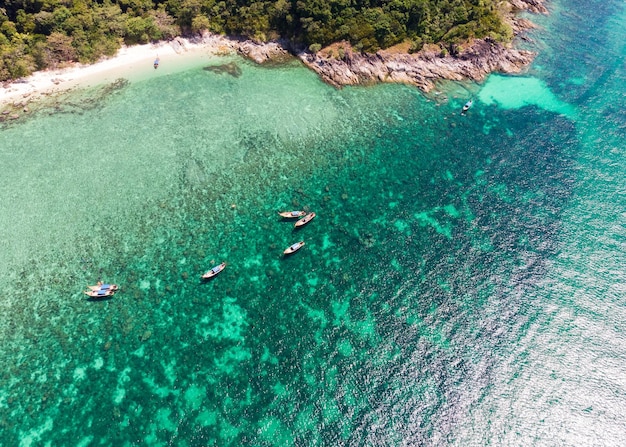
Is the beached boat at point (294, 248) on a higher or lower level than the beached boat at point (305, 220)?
lower

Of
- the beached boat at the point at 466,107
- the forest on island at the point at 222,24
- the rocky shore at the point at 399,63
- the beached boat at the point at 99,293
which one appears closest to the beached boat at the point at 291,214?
the beached boat at the point at 99,293

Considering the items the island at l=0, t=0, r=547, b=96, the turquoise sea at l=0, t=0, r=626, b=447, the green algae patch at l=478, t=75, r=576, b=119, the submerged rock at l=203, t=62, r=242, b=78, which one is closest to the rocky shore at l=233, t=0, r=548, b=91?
the island at l=0, t=0, r=547, b=96

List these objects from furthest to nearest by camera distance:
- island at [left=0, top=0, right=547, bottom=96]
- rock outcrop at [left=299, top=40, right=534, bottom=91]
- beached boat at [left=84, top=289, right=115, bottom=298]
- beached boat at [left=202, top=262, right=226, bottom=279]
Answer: rock outcrop at [left=299, top=40, right=534, bottom=91], island at [left=0, top=0, right=547, bottom=96], beached boat at [left=202, top=262, right=226, bottom=279], beached boat at [left=84, top=289, right=115, bottom=298]

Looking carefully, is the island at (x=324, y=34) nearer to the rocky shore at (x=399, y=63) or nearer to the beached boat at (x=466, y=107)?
the rocky shore at (x=399, y=63)

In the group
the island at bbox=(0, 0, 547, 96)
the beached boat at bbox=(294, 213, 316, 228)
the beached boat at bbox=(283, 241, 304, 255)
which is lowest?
the beached boat at bbox=(283, 241, 304, 255)

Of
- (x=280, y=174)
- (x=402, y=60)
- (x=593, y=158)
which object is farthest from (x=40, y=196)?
(x=593, y=158)

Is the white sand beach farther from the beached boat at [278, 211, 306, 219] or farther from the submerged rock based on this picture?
the beached boat at [278, 211, 306, 219]

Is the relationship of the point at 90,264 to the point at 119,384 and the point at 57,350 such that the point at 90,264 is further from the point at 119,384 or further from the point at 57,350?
the point at 119,384
